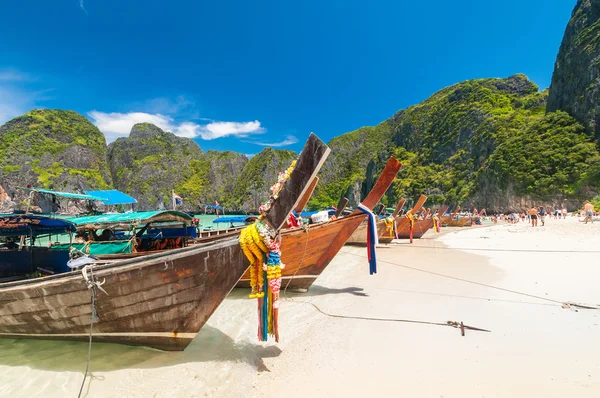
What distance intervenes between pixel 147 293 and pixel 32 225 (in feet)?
12.1

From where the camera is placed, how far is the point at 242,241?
3.67 metres

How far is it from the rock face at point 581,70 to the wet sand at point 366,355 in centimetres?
5071

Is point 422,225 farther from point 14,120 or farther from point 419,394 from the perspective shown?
point 14,120

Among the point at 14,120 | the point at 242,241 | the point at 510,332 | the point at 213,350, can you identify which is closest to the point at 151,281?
the point at 242,241

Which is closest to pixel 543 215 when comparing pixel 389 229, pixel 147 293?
pixel 389 229

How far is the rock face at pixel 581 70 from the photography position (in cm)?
4022

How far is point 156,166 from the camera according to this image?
400 feet

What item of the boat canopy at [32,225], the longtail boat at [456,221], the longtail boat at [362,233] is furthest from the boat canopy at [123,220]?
the longtail boat at [456,221]

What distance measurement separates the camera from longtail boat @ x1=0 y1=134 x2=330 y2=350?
3.50m

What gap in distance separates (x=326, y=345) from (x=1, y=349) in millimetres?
5289

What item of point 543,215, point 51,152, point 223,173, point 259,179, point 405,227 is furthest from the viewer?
point 223,173

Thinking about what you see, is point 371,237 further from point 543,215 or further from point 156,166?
point 156,166

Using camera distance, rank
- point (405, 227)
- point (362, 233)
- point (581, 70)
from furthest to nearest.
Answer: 1. point (581, 70)
2. point (405, 227)
3. point (362, 233)

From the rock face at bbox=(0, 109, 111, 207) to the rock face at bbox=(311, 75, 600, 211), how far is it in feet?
269
